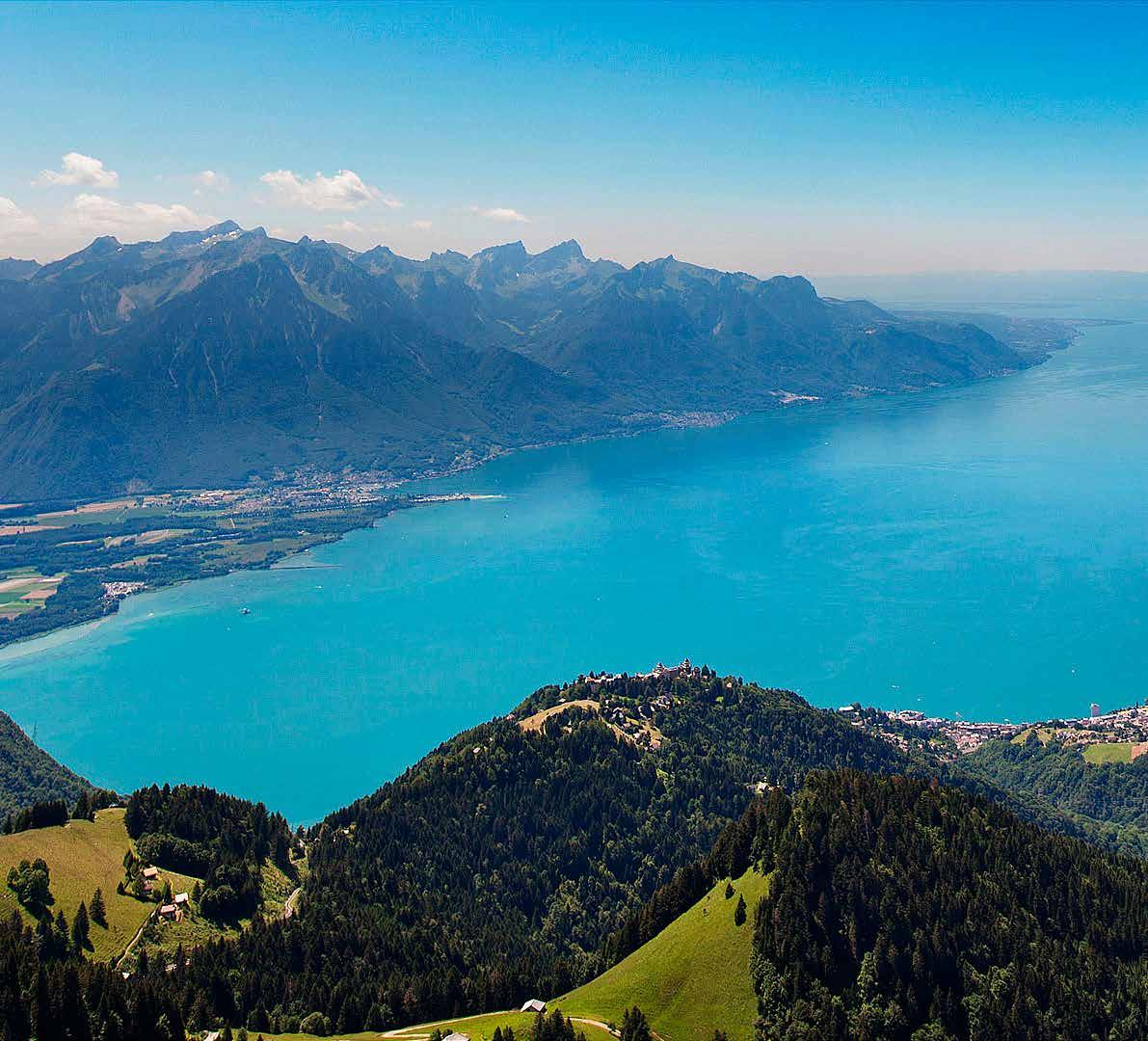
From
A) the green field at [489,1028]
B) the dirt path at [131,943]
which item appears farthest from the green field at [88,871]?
the green field at [489,1028]

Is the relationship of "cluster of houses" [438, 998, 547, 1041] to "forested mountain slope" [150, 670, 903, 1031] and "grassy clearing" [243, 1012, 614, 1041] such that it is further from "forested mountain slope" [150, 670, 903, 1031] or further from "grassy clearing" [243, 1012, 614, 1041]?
"forested mountain slope" [150, 670, 903, 1031]

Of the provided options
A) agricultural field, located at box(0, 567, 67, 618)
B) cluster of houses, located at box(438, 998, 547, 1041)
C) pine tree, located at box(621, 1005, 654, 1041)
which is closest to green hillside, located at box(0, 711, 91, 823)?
cluster of houses, located at box(438, 998, 547, 1041)

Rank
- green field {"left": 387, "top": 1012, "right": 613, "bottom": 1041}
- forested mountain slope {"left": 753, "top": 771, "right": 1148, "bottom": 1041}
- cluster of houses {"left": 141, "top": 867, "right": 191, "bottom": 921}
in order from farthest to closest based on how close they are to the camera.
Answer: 1. cluster of houses {"left": 141, "top": 867, "right": 191, "bottom": 921}
2. forested mountain slope {"left": 753, "top": 771, "right": 1148, "bottom": 1041}
3. green field {"left": 387, "top": 1012, "right": 613, "bottom": 1041}

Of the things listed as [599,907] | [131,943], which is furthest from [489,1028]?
[599,907]

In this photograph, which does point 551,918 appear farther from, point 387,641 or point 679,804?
point 387,641

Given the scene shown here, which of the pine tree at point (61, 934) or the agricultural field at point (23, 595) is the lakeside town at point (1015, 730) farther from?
the agricultural field at point (23, 595)

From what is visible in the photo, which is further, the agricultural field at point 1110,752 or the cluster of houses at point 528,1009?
the agricultural field at point 1110,752

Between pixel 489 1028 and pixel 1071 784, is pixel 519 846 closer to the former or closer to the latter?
pixel 489 1028
